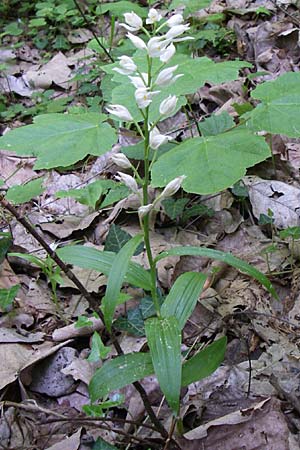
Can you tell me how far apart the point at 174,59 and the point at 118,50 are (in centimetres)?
157

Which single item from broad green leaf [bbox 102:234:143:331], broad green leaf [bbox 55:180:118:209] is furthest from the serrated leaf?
broad green leaf [bbox 102:234:143:331]

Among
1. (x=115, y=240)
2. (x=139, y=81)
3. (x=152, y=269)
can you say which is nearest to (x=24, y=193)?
(x=115, y=240)

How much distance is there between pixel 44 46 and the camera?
565 centimetres

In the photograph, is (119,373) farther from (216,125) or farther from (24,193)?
(216,125)

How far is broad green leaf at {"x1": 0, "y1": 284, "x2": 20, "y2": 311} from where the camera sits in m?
2.43

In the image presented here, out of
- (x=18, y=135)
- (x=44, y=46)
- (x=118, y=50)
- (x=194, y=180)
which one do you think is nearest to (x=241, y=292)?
(x=194, y=180)

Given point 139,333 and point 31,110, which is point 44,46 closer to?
point 31,110

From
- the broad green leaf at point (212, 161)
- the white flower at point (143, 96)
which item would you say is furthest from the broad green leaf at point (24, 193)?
the white flower at point (143, 96)

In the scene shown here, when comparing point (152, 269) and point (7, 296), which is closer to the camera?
point (152, 269)

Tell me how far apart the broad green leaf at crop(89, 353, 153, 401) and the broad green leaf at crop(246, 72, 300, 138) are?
3.65 feet

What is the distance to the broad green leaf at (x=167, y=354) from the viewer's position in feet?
5.11

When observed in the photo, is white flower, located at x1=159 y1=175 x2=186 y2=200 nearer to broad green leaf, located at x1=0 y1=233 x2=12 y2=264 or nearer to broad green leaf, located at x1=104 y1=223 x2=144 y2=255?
broad green leaf, located at x1=104 y1=223 x2=144 y2=255

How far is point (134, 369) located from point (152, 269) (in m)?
0.33

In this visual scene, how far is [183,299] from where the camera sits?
6.14 ft
